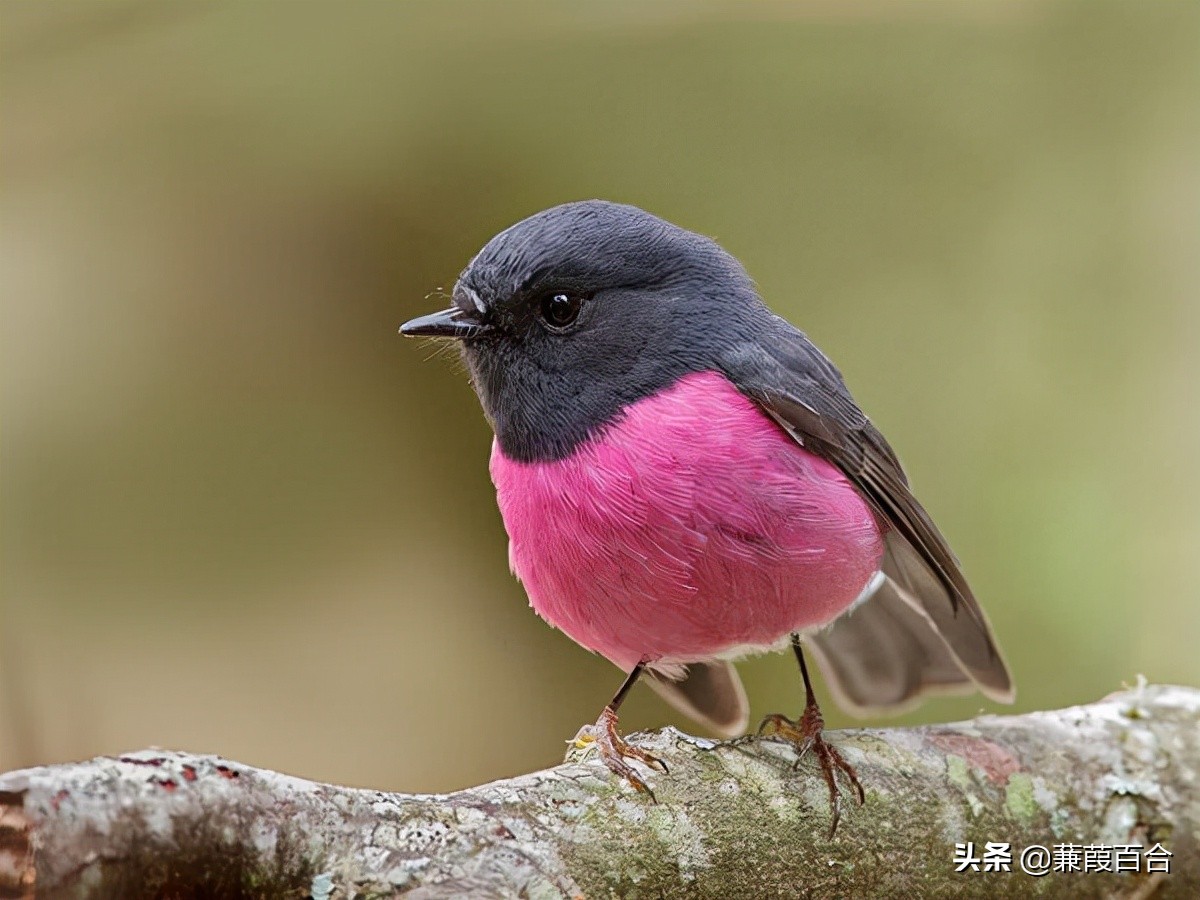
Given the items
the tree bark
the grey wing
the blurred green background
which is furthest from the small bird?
the blurred green background

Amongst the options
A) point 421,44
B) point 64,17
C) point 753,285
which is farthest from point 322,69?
point 753,285

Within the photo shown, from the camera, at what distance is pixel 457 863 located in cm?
226

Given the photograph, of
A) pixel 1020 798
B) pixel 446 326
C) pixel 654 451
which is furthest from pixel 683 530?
pixel 1020 798

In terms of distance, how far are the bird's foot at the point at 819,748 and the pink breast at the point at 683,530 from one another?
0.78 feet

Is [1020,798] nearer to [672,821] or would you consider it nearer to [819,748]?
[819,748]

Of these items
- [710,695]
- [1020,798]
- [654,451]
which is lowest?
[1020,798]

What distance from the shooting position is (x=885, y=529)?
3412mm

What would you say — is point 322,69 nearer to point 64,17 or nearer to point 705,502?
point 64,17

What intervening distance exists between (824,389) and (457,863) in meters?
1.60

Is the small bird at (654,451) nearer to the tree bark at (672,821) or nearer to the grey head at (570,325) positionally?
the grey head at (570,325)

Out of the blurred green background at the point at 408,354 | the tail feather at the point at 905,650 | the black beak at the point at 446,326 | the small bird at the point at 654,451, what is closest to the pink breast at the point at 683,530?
the small bird at the point at 654,451

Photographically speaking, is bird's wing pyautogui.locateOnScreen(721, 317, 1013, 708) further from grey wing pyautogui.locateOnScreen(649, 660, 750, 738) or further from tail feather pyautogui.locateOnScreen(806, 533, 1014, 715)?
grey wing pyautogui.locateOnScreen(649, 660, 750, 738)

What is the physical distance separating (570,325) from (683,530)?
1.88ft

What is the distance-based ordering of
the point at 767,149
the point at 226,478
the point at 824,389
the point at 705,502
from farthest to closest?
the point at 767,149 < the point at 226,478 < the point at 824,389 < the point at 705,502
